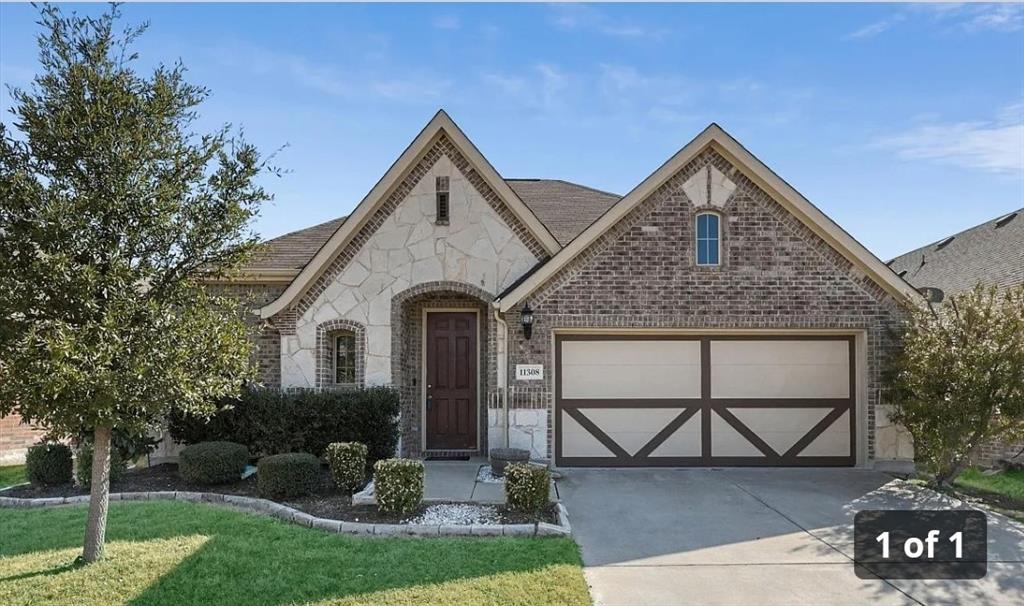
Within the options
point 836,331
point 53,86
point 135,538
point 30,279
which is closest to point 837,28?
point 836,331

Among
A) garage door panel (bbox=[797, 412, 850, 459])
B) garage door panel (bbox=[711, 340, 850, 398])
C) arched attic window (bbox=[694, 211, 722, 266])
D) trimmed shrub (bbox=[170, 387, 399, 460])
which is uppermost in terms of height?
arched attic window (bbox=[694, 211, 722, 266])

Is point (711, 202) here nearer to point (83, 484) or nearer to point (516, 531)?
point (516, 531)

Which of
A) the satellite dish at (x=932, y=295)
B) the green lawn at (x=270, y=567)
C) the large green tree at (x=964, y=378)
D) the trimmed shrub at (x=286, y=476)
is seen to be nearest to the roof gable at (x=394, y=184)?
the trimmed shrub at (x=286, y=476)

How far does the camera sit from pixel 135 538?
6938 mm

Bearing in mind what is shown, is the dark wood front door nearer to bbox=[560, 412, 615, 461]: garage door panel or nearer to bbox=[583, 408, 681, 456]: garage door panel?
bbox=[560, 412, 615, 461]: garage door panel

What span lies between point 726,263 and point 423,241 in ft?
16.8

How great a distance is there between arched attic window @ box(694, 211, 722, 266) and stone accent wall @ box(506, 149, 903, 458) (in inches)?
5.0


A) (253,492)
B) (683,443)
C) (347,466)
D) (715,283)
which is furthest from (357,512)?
(715,283)

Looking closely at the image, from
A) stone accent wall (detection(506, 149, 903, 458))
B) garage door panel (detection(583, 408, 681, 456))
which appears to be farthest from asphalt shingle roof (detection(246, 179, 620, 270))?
garage door panel (detection(583, 408, 681, 456))

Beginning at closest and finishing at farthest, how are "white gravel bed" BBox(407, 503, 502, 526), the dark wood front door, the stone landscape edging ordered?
the stone landscape edging, "white gravel bed" BBox(407, 503, 502, 526), the dark wood front door

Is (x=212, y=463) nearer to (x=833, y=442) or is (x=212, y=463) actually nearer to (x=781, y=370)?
(x=781, y=370)

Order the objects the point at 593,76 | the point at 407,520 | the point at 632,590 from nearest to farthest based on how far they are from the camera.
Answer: the point at 632,590 < the point at 407,520 < the point at 593,76

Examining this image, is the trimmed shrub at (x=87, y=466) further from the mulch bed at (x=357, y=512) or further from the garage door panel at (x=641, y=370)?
the garage door panel at (x=641, y=370)

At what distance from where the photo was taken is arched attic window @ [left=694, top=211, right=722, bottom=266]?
35.9 ft
